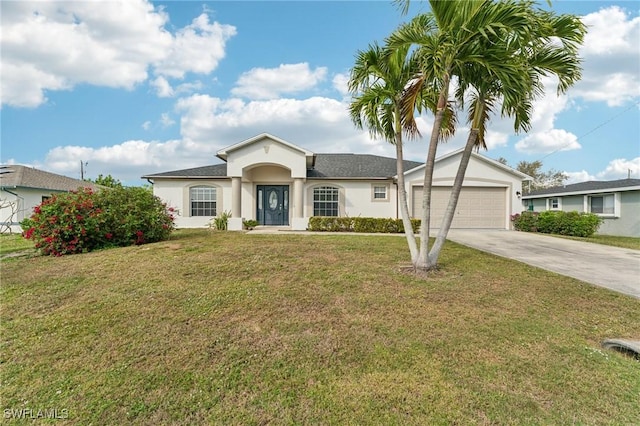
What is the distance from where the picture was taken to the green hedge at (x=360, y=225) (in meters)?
14.5

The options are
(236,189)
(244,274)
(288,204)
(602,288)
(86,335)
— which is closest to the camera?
(86,335)

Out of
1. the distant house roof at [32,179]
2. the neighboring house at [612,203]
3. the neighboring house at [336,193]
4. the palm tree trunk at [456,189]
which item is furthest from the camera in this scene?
the distant house roof at [32,179]

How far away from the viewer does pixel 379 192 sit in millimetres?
17172

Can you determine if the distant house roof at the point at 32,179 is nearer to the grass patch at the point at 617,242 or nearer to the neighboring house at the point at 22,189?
the neighboring house at the point at 22,189

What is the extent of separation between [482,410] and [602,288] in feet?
16.8

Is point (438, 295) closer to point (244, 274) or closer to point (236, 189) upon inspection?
point (244, 274)

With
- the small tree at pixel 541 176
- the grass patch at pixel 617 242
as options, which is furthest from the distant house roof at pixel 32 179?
the small tree at pixel 541 176

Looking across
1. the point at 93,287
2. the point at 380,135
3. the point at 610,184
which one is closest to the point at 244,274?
the point at 93,287

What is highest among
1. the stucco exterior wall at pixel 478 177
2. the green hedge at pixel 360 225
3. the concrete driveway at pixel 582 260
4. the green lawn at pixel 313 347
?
the stucco exterior wall at pixel 478 177

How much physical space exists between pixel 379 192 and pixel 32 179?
22.3 meters

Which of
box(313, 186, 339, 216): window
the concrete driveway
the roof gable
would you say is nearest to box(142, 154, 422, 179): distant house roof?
box(313, 186, 339, 216): window

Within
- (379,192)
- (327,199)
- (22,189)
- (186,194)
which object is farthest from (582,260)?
(22,189)

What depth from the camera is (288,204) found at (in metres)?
17.7

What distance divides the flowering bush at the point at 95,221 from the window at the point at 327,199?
27.8 feet
